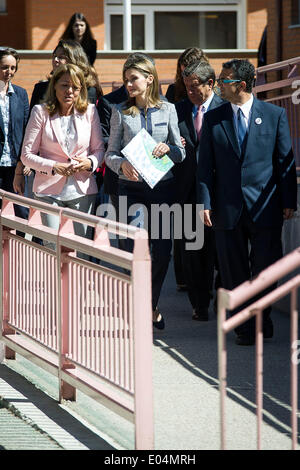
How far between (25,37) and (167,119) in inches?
533

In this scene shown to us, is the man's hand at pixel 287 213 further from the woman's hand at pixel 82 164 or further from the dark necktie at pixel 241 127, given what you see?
the woman's hand at pixel 82 164

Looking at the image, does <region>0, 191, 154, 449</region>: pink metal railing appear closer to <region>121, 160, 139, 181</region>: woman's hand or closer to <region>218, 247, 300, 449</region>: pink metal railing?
<region>218, 247, 300, 449</region>: pink metal railing

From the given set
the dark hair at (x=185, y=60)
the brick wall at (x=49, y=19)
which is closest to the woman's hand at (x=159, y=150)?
the dark hair at (x=185, y=60)

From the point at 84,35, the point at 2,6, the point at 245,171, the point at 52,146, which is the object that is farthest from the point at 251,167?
the point at 2,6

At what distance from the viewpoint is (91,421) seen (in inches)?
219

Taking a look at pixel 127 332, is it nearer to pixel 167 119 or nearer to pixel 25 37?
pixel 167 119

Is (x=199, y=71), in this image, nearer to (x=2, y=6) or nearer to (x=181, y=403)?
(x=181, y=403)

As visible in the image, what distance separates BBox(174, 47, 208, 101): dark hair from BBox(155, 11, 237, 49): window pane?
12.5m

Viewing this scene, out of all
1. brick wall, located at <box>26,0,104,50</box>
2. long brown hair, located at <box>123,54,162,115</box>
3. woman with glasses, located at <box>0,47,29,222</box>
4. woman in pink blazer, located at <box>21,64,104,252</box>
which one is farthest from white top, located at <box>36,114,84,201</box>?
brick wall, located at <box>26,0,104,50</box>

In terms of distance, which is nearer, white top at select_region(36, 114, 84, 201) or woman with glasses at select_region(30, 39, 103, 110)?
white top at select_region(36, 114, 84, 201)

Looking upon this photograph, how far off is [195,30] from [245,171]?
13847 mm

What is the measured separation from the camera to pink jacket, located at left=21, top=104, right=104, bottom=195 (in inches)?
285

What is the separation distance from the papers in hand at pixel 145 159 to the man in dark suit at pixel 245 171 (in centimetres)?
28
